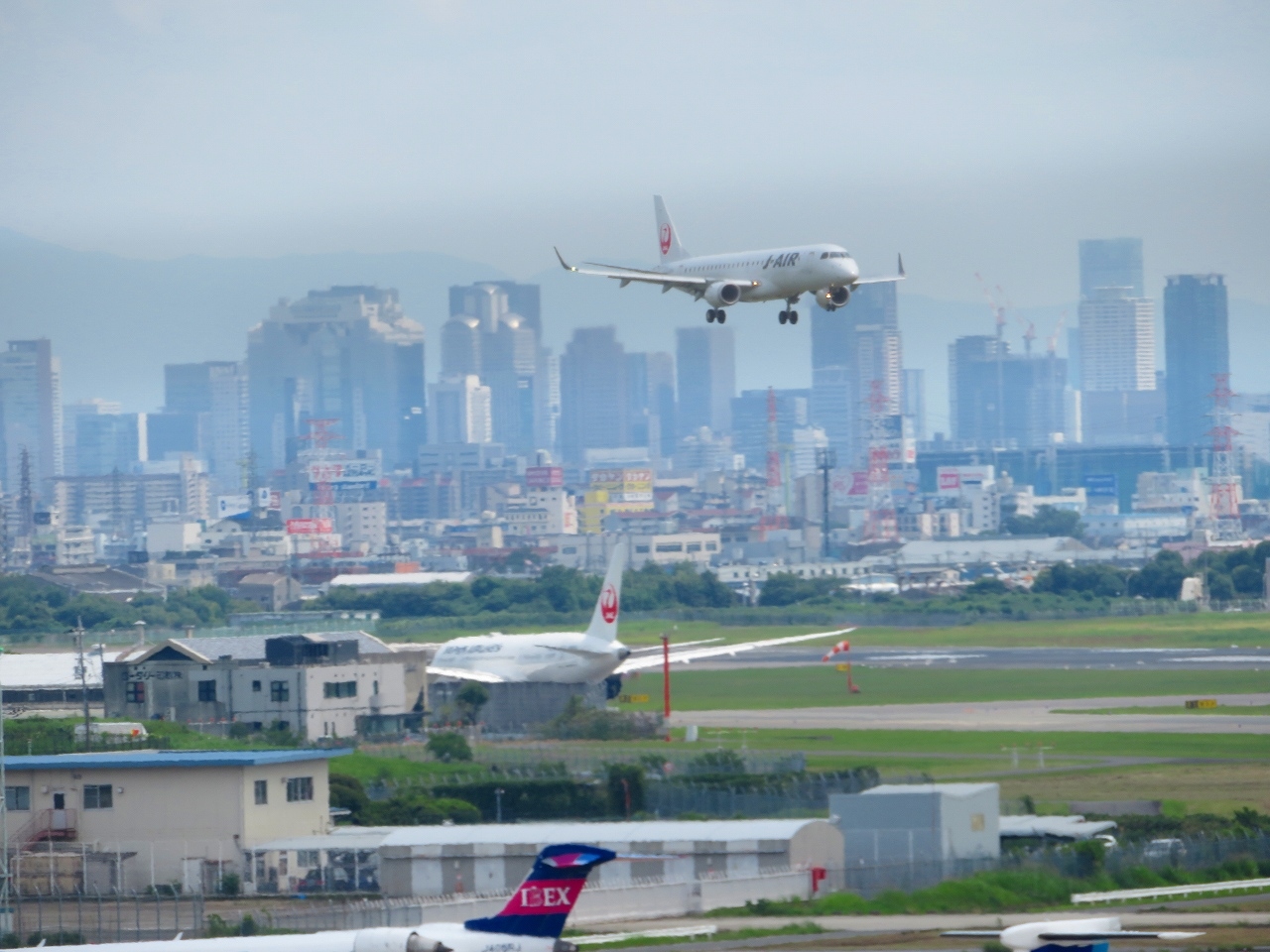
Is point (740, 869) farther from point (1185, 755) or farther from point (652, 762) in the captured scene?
point (1185, 755)

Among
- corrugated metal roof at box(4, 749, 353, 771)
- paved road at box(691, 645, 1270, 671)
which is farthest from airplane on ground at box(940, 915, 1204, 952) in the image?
paved road at box(691, 645, 1270, 671)

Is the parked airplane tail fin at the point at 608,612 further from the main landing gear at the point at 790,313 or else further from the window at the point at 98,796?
the window at the point at 98,796

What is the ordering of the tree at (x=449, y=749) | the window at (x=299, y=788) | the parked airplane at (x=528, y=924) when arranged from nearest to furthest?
the parked airplane at (x=528, y=924) < the window at (x=299, y=788) < the tree at (x=449, y=749)

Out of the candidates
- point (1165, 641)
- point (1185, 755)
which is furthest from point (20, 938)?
point (1165, 641)

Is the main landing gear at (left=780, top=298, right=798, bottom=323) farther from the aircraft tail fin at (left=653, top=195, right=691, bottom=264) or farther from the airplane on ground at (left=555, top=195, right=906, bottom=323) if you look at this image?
the aircraft tail fin at (left=653, top=195, right=691, bottom=264)

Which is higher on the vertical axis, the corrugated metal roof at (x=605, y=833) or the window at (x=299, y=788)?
the window at (x=299, y=788)

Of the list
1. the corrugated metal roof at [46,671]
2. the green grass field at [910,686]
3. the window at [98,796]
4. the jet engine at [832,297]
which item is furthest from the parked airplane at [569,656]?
the window at [98,796]

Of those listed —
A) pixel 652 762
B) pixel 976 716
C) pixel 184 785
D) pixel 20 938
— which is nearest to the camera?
pixel 20 938
